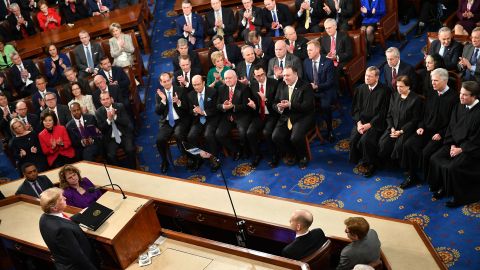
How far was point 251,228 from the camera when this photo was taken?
15.7 feet

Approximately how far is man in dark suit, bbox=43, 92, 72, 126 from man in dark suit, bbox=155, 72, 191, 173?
4.49 feet

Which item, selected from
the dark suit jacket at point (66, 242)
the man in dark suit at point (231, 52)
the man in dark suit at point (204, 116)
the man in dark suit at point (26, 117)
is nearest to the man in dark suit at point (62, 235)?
the dark suit jacket at point (66, 242)

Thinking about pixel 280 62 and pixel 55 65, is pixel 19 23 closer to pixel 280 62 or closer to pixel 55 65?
pixel 55 65

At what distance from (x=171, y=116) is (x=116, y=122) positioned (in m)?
0.71

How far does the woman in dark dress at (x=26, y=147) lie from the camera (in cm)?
738

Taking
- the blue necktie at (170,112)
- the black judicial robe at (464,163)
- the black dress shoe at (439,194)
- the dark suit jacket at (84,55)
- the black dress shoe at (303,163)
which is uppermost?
the dark suit jacket at (84,55)

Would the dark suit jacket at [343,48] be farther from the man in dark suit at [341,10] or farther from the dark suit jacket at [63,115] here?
the dark suit jacket at [63,115]

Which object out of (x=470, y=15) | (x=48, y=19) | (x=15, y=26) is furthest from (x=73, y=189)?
(x=15, y=26)

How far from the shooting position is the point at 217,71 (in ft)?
25.2

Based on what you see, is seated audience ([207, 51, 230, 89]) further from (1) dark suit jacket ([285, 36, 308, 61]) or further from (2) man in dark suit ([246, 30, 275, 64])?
(1) dark suit jacket ([285, 36, 308, 61])

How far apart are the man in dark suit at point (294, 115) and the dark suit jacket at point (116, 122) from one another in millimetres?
1956

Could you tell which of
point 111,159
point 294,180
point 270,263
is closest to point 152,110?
point 111,159

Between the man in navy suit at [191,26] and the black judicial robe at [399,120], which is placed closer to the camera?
the black judicial robe at [399,120]

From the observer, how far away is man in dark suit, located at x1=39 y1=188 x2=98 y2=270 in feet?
13.9
